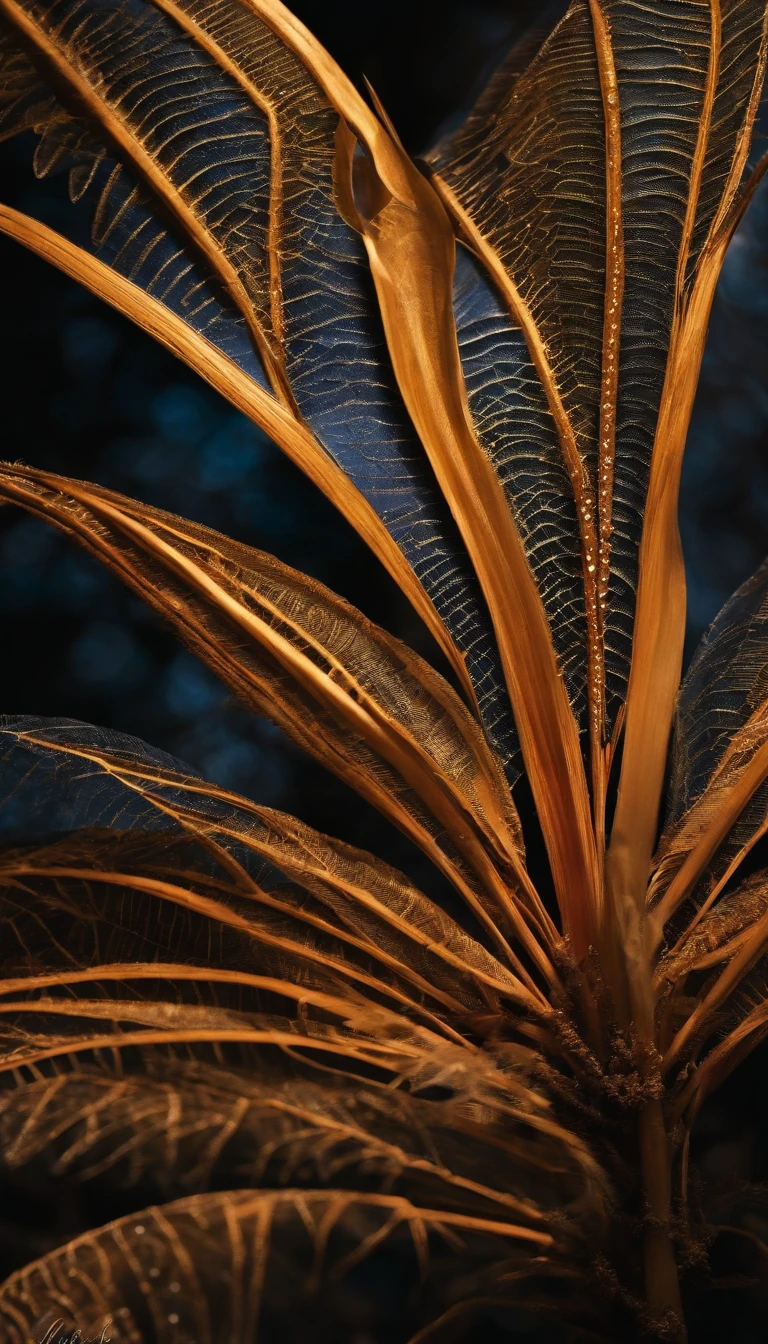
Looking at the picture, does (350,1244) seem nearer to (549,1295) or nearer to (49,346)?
(549,1295)

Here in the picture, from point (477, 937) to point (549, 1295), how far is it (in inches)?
12.5

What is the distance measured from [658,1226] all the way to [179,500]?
74cm

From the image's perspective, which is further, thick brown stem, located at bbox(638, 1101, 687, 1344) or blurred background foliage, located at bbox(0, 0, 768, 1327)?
blurred background foliage, located at bbox(0, 0, 768, 1327)

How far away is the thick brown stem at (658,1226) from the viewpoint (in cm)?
A: 68

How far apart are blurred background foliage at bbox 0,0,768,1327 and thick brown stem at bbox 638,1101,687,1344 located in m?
0.32

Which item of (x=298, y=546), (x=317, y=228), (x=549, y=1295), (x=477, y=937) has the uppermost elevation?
(x=317, y=228)

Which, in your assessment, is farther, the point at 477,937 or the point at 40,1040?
the point at 477,937

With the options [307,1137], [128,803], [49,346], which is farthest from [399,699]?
[49,346]

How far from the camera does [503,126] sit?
2.49ft

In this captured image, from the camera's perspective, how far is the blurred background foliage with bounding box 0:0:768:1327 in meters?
1.02
